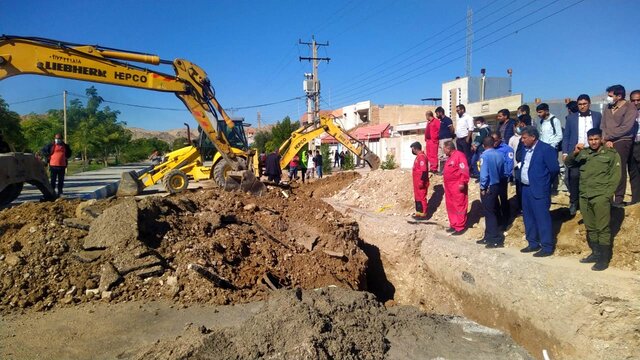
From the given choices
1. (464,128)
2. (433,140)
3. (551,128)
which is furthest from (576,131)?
(433,140)

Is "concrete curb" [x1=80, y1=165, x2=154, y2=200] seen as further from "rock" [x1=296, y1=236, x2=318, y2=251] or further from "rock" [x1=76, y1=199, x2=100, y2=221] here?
"rock" [x1=296, y1=236, x2=318, y2=251]

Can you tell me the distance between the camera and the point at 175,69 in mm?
Answer: 10484

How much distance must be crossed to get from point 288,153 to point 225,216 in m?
7.46

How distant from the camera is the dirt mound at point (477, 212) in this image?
483 centimetres

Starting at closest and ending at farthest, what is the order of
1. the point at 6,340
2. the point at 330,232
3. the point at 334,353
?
the point at 334,353 → the point at 6,340 → the point at 330,232

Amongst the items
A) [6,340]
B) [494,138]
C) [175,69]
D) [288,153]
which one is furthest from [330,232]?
[288,153]

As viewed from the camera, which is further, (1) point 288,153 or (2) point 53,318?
(1) point 288,153

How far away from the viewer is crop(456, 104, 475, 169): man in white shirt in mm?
8406

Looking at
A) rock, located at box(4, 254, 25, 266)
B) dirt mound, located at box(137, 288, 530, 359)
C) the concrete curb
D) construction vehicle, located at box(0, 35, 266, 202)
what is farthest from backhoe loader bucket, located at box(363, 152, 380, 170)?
rock, located at box(4, 254, 25, 266)

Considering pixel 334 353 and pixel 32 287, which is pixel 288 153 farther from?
pixel 334 353

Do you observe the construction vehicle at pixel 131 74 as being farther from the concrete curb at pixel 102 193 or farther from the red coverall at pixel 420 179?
the red coverall at pixel 420 179

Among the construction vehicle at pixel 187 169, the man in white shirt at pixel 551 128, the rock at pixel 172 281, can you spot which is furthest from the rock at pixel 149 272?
the construction vehicle at pixel 187 169

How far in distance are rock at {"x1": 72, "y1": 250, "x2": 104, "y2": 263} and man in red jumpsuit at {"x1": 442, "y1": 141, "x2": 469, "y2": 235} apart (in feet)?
16.5

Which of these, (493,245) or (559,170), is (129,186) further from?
(559,170)
